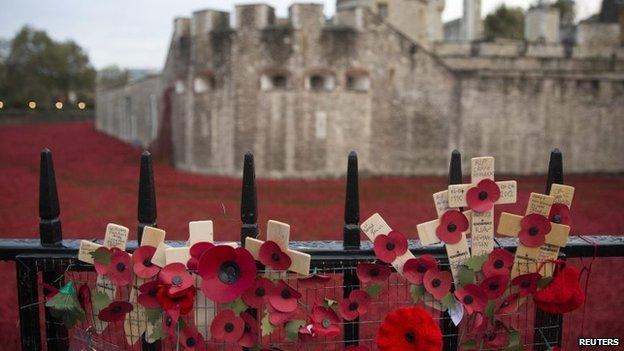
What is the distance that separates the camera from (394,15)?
26.1 meters

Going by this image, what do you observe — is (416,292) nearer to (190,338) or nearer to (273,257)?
(273,257)

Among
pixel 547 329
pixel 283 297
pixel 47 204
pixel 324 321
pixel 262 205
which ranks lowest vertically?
pixel 262 205

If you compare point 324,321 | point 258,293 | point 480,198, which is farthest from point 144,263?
point 480,198

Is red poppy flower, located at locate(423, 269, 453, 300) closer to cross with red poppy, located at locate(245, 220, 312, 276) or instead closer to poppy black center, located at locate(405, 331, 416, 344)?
poppy black center, located at locate(405, 331, 416, 344)

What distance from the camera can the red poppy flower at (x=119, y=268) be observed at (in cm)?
203

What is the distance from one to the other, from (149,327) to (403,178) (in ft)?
52.7

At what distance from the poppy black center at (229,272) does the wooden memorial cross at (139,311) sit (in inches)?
10.5

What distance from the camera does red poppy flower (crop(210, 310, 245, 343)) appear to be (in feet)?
6.63

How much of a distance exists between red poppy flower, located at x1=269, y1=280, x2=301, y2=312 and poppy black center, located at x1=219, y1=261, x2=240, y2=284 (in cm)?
15

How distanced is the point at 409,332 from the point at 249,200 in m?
0.74

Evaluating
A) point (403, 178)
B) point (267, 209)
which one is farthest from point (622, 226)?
A: point (403, 178)

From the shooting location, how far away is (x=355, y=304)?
2139mm

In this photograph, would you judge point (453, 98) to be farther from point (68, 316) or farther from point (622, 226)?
point (68, 316)

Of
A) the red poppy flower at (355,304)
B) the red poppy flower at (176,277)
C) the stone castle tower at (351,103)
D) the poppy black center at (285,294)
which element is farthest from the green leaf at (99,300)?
the stone castle tower at (351,103)
